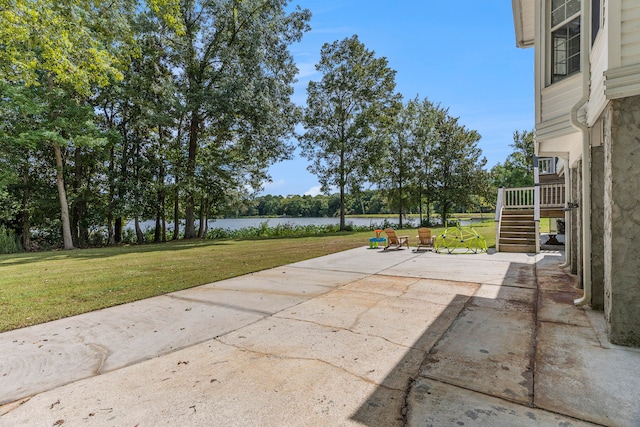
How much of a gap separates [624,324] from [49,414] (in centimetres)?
535

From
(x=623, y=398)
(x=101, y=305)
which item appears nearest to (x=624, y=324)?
(x=623, y=398)

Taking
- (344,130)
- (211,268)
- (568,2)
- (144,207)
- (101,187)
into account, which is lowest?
(211,268)

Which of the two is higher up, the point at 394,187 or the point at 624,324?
the point at 394,187

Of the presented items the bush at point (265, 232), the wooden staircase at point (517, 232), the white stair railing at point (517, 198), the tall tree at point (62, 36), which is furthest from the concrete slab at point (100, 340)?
the bush at point (265, 232)

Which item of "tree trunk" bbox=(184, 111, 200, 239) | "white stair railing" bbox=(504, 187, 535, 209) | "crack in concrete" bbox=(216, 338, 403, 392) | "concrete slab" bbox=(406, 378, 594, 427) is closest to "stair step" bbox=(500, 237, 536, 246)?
"white stair railing" bbox=(504, 187, 535, 209)

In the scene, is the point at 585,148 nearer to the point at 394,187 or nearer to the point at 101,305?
the point at 101,305

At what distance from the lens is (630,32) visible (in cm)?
313

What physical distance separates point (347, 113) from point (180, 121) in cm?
1258

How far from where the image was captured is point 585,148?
14.7 ft

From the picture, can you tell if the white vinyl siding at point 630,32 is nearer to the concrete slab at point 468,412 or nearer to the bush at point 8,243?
the concrete slab at point 468,412

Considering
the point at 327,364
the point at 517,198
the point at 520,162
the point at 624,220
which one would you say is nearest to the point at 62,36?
the point at 327,364

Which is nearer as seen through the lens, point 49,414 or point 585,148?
point 49,414

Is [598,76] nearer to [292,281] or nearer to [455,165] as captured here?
[292,281]

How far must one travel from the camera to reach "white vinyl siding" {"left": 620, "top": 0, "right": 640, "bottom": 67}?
122 inches
